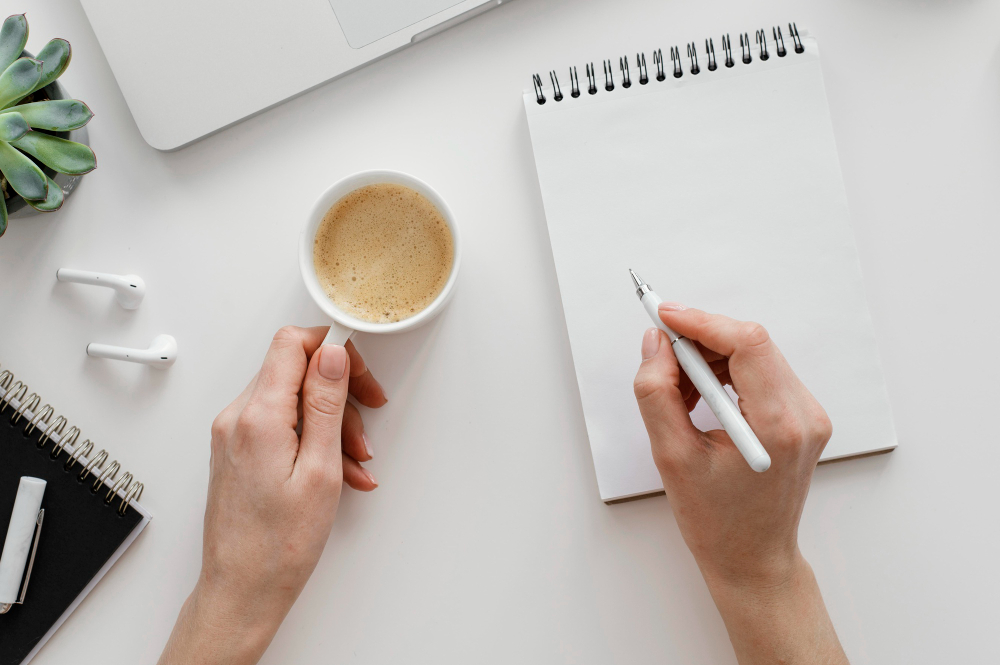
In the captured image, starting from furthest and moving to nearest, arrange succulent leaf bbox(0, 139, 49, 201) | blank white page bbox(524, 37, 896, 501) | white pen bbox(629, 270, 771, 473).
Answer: blank white page bbox(524, 37, 896, 501) → succulent leaf bbox(0, 139, 49, 201) → white pen bbox(629, 270, 771, 473)

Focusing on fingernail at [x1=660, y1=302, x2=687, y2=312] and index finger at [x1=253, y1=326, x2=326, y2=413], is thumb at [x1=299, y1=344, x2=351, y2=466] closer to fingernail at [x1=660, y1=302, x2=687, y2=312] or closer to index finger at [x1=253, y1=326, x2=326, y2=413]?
index finger at [x1=253, y1=326, x2=326, y2=413]

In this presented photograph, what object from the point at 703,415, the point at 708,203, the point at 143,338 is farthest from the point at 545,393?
the point at 143,338

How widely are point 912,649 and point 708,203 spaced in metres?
0.64

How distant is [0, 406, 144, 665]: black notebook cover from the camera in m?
0.87

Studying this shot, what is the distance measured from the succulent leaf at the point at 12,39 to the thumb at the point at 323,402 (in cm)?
47

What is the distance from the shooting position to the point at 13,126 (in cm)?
69

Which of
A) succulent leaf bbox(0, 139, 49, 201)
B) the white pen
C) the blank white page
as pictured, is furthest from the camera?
the blank white page

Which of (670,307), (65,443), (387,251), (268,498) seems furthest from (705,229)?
(65,443)

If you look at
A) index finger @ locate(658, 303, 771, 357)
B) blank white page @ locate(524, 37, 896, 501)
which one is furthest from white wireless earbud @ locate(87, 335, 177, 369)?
index finger @ locate(658, 303, 771, 357)

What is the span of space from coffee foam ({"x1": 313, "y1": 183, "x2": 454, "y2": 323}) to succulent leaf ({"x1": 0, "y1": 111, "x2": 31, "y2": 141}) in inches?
12.5

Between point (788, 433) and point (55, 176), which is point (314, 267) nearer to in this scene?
point (55, 176)

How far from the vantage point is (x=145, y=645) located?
89cm

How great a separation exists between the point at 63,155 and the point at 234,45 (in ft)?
0.82

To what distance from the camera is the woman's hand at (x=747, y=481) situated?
27.1 inches
